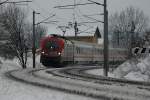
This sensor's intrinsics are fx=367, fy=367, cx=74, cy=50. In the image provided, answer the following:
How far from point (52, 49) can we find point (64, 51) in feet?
5.19

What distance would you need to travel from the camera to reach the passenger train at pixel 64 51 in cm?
3781

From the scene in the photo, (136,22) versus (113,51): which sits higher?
(136,22)

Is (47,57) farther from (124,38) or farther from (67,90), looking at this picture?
(124,38)

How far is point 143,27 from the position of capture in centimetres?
10075

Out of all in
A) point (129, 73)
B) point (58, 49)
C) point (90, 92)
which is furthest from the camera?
point (58, 49)

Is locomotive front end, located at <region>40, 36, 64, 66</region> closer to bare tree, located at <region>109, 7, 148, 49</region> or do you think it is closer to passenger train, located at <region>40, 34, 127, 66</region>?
passenger train, located at <region>40, 34, 127, 66</region>

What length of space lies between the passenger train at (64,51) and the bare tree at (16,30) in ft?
Answer: 21.6

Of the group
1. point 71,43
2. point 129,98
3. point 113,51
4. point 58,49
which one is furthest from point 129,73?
point 113,51

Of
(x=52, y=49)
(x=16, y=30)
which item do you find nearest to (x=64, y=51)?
(x=52, y=49)

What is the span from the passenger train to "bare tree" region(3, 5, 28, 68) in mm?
6582

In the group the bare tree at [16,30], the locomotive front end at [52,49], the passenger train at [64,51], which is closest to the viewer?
the locomotive front end at [52,49]

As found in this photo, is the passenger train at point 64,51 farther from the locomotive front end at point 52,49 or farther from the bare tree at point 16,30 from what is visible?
the bare tree at point 16,30

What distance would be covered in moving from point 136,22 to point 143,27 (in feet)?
8.09

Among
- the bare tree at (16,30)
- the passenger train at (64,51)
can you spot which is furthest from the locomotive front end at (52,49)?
the bare tree at (16,30)
